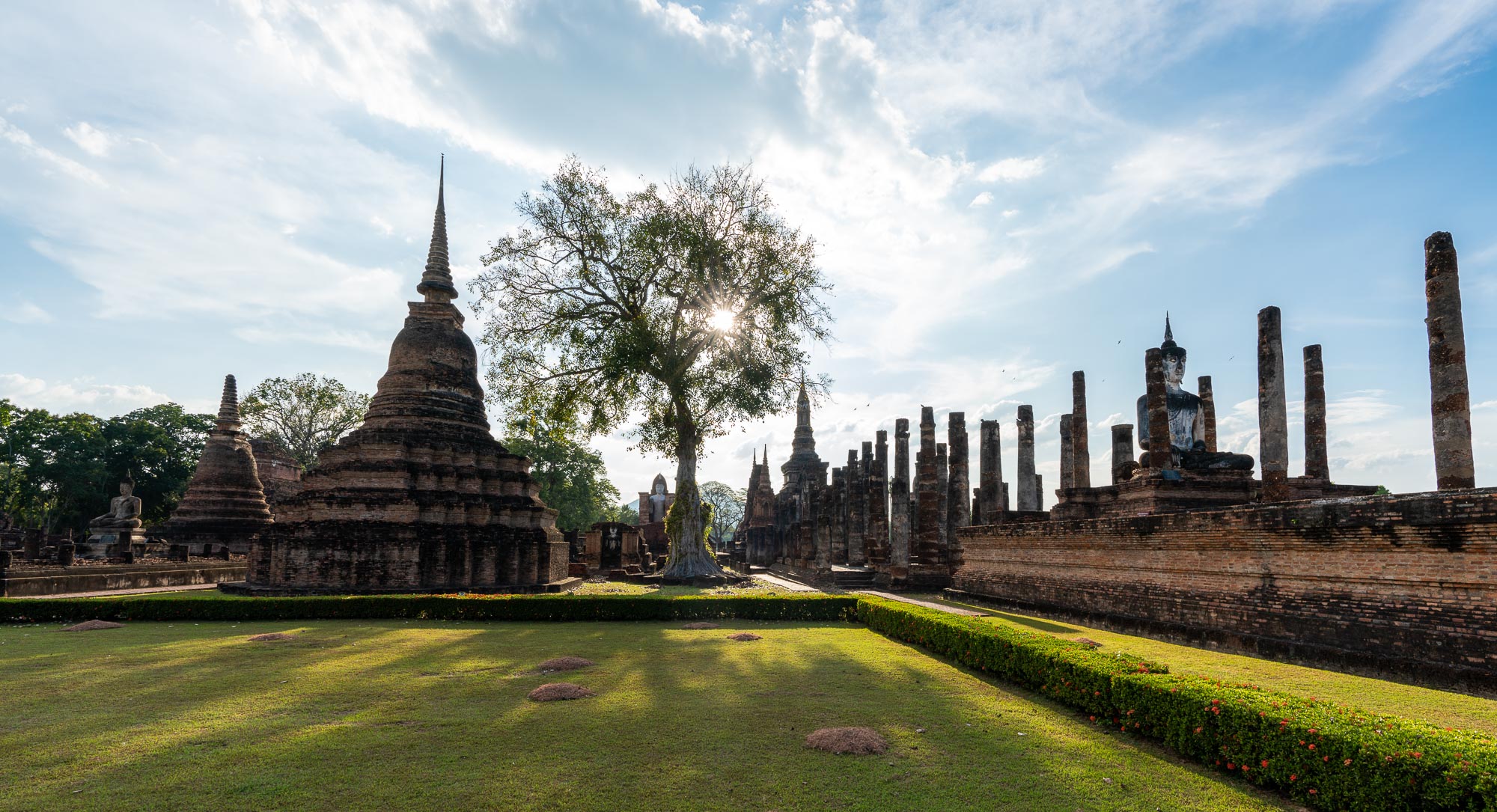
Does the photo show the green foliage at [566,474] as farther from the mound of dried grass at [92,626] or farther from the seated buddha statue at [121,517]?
the mound of dried grass at [92,626]

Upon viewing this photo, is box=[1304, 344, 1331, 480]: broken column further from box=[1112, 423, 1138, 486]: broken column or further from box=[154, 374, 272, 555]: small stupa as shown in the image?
box=[154, 374, 272, 555]: small stupa

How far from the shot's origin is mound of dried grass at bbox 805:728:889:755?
621cm

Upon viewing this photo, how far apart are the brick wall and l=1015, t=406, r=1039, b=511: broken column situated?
11056 millimetres

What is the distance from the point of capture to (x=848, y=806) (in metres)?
5.09

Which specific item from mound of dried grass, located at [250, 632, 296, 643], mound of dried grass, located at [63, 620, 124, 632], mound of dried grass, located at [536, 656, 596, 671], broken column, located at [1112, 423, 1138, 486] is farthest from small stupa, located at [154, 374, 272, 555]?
broken column, located at [1112, 423, 1138, 486]

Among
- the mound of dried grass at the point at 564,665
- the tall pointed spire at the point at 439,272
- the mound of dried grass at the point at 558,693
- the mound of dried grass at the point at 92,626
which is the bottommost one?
the mound of dried grass at the point at 92,626

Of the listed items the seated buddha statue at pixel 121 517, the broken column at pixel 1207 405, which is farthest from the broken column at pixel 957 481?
the seated buddha statue at pixel 121 517

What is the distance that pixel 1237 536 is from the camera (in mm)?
11523

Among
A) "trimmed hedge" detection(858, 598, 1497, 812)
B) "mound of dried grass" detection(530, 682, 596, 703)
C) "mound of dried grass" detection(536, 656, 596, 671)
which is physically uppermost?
"trimmed hedge" detection(858, 598, 1497, 812)

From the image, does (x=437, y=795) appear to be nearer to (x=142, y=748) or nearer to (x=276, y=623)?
(x=142, y=748)

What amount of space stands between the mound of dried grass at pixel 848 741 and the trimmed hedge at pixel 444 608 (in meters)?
10.3

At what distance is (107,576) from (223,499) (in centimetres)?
1146

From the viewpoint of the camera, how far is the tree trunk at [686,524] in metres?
26.2

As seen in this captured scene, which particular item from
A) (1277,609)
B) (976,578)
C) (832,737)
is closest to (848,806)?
(832,737)
